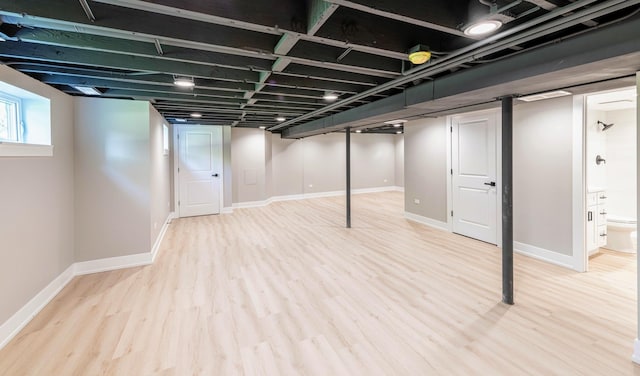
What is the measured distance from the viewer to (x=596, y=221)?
12.8 ft

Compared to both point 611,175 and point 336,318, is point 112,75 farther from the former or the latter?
point 611,175

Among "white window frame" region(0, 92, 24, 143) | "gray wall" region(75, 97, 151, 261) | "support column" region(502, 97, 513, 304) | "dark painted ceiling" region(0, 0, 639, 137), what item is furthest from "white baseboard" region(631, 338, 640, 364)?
"white window frame" region(0, 92, 24, 143)

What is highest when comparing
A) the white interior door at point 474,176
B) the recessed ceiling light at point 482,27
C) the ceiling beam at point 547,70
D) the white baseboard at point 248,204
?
the recessed ceiling light at point 482,27

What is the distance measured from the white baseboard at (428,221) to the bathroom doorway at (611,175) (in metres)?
2.08

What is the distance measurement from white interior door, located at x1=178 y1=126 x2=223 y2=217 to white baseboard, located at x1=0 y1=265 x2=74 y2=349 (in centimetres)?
368

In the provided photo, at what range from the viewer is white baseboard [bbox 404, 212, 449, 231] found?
18.1 feet

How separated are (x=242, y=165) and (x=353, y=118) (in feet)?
14.2

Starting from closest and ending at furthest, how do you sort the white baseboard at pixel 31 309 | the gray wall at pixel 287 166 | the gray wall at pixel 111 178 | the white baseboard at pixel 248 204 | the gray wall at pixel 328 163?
the white baseboard at pixel 31 309
the gray wall at pixel 111 178
the white baseboard at pixel 248 204
the gray wall at pixel 287 166
the gray wall at pixel 328 163

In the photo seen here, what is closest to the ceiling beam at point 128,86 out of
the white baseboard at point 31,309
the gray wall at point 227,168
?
the white baseboard at point 31,309

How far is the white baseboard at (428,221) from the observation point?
552 cm

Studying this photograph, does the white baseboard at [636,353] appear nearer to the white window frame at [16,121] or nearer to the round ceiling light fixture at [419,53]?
the round ceiling light fixture at [419,53]

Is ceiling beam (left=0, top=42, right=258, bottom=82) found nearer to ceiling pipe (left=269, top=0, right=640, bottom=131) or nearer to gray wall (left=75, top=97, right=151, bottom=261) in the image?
gray wall (left=75, top=97, right=151, bottom=261)

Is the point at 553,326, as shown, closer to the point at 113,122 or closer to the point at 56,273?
the point at 56,273

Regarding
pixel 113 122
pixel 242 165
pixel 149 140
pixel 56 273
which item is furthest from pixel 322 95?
pixel 242 165
